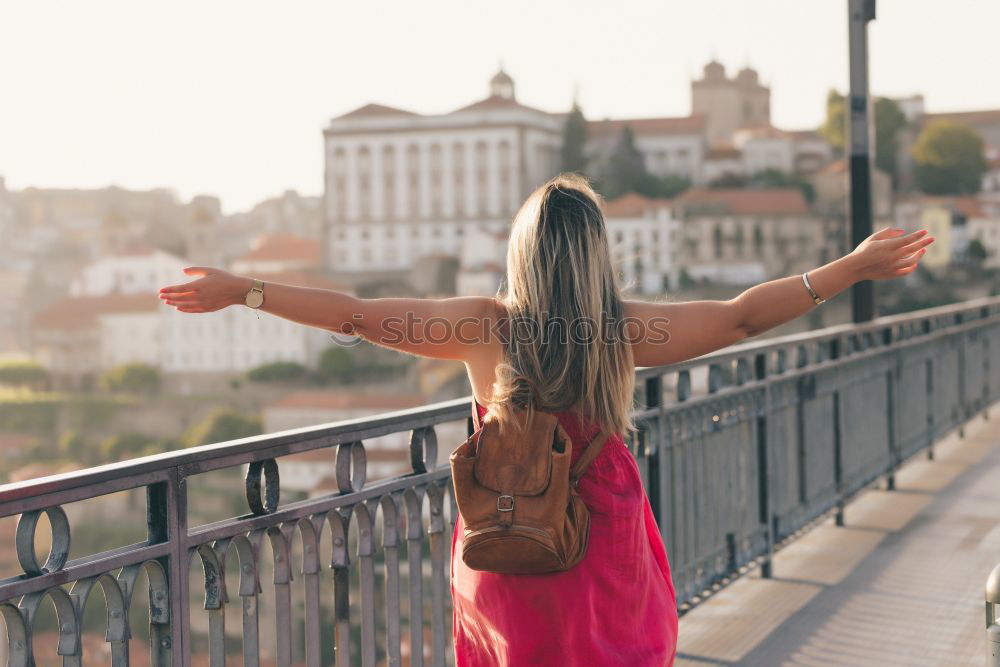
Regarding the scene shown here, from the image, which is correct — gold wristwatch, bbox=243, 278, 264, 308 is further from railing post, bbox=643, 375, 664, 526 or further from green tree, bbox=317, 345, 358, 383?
green tree, bbox=317, 345, 358, 383

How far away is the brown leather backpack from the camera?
81.9 inches

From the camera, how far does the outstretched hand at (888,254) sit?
95.3 inches

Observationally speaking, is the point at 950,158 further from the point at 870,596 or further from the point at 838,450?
the point at 870,596

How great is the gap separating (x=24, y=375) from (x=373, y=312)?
330ft

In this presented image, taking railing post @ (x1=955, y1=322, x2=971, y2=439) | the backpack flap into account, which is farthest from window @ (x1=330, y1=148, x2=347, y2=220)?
the backpack flap

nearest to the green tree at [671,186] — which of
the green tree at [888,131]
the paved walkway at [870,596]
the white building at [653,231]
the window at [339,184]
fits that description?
the white building at [653,231]

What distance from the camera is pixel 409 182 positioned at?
100 metres

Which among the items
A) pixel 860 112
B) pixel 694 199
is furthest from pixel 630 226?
pixel 860 112

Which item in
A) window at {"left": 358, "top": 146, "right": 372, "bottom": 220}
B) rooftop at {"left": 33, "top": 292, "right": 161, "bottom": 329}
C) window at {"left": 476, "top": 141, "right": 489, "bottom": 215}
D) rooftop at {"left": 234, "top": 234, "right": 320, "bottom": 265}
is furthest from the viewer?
rooftop at {"left": 234, "top": 234, "right": 320, "bottom": 265}

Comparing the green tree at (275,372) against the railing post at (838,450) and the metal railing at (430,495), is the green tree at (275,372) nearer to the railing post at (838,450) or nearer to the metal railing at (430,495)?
the metal railing at (430,495)

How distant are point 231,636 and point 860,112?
50.7m

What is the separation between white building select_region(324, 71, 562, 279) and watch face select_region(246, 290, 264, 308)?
96.5 metres

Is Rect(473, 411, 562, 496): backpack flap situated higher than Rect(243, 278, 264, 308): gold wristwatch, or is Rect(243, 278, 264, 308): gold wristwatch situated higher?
Rect(243, 278, 264, 308): gold wristwatch

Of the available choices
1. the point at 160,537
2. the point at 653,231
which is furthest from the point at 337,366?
the point at 160,537
